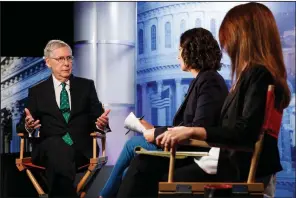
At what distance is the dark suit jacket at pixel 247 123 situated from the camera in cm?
210

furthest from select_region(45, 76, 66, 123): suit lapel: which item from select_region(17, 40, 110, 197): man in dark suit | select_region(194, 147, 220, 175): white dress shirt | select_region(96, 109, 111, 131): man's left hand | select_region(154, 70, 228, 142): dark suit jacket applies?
select_region(194, 147, 220, 175): white dress shirt

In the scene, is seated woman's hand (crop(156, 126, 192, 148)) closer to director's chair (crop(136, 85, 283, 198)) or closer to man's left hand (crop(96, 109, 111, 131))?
director's chair (crop(136, 85, 283, 198))

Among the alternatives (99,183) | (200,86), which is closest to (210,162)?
(200,86)

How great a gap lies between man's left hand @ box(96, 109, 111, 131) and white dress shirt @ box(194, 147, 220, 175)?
1.78m

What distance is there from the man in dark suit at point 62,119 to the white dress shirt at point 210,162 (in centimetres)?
170

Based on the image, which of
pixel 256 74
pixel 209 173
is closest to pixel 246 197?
pixel 209 173

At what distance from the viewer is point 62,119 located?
432 centimetres

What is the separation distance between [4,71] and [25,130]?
1.11 metres

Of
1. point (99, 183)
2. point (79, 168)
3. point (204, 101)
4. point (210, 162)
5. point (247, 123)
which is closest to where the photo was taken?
point (247, 123)

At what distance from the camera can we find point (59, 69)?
14.6ft

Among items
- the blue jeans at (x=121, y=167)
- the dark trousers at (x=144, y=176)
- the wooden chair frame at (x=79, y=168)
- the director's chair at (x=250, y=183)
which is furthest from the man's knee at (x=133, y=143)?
the director's chair at (x=250, y=183)

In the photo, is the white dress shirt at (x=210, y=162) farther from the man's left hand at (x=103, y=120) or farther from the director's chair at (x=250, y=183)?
the man's left hand at (x=103, y=120)

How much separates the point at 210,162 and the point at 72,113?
2.16 meters

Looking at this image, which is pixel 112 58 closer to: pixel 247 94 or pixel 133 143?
pixel 133 143
